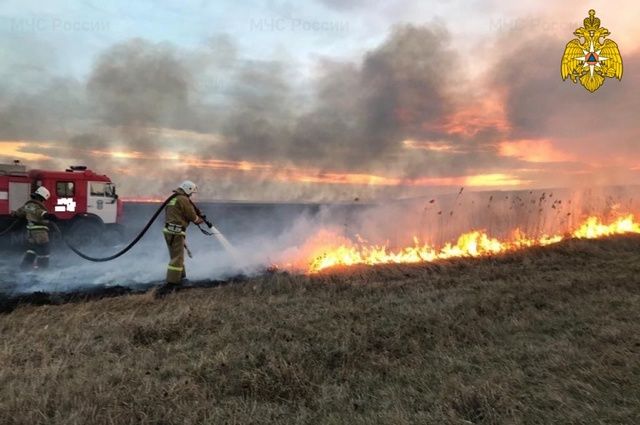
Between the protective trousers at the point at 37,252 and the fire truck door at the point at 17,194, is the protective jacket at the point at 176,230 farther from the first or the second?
the fire truck door at the point at 17,194

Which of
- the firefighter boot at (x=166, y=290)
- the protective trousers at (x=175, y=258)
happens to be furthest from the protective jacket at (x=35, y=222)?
the firefighter boot at (x=166, y=290)

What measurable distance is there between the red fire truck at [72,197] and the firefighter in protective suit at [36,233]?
3.10m

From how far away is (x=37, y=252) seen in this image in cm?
1291

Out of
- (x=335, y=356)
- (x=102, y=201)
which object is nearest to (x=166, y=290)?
(x=335, y=356)

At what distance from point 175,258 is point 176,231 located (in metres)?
0.61

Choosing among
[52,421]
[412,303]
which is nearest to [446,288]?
[412,303]

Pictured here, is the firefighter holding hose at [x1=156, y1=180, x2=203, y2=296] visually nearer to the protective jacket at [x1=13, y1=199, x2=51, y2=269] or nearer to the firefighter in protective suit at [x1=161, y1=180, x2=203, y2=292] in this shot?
the firefighter in protective suit at [x1=161, y1=180, x2=203, y2=292]

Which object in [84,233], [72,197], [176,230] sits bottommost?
[84,233]

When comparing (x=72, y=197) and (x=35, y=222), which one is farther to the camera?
(x=72, y=197)

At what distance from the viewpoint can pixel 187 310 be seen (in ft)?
25.6

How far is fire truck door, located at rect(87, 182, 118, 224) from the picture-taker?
16891 millimetres

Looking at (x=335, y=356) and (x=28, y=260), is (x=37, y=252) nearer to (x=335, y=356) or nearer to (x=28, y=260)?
(x=28, y=260)

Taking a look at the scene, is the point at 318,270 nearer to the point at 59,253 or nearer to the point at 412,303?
the point at 412,303

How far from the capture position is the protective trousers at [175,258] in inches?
407
